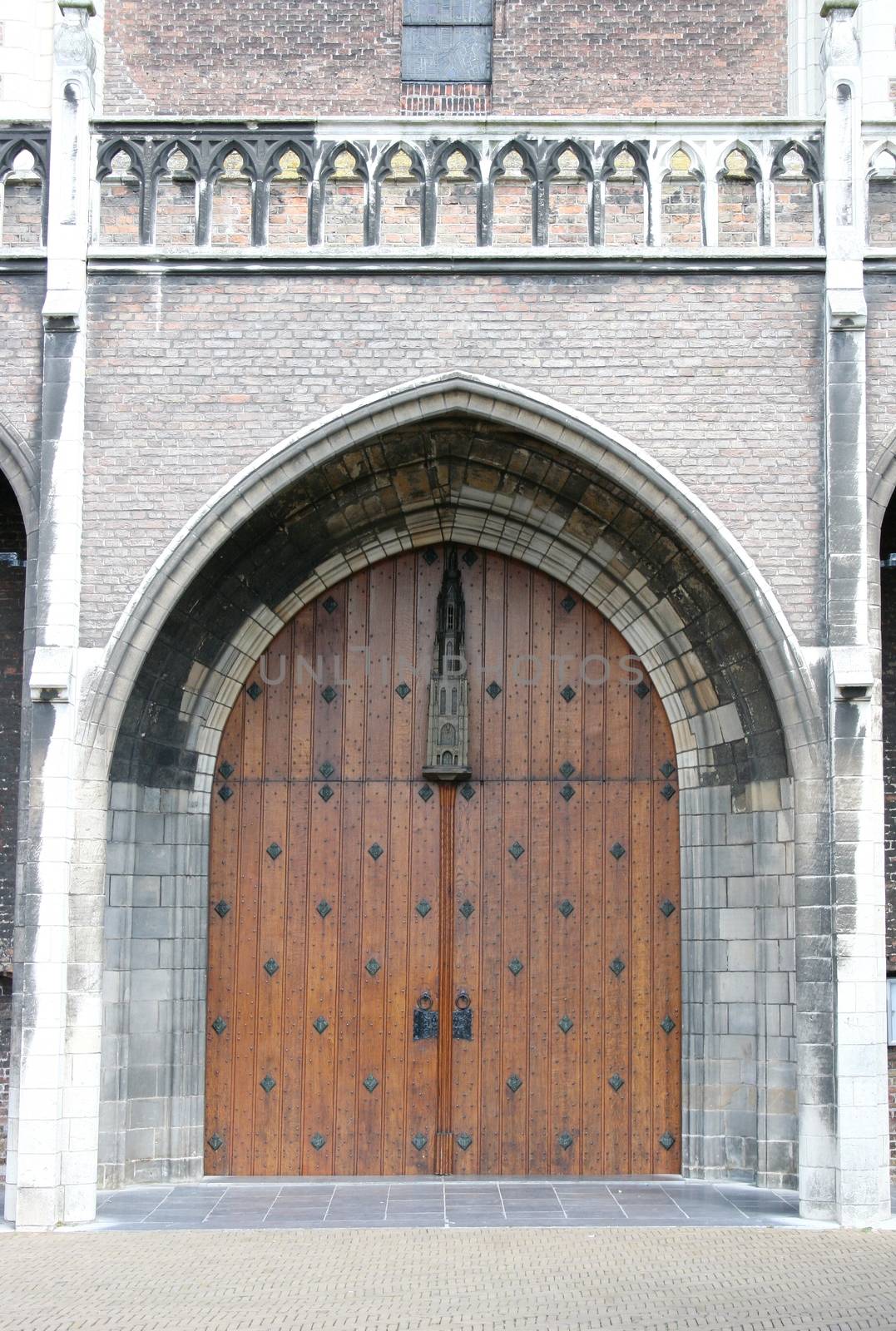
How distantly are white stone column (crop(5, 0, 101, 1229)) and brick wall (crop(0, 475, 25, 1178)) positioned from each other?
1.25 m

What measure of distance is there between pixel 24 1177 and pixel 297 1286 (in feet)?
6.98

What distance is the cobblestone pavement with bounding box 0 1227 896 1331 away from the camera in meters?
7.49

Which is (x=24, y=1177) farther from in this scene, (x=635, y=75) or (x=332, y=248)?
(x=635, y=75)

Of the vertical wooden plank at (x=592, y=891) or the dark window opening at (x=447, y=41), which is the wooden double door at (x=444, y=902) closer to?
the vertical wooden plank at (x=592, y=891)

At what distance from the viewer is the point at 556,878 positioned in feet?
36.4

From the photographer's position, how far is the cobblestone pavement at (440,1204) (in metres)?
Answer: 9.48

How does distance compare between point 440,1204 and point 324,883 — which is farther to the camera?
point 324,883

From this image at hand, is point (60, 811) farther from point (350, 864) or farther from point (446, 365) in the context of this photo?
point (446, 365)

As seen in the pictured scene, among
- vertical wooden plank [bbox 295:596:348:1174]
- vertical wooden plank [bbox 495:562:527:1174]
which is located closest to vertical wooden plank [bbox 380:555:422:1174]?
vertical wooden plank [bbox 295:596:348:1174]

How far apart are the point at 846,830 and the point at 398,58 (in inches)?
253

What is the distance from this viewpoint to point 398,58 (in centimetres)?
1193

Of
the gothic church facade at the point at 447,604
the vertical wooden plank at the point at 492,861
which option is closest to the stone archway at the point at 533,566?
the gothic church facade at the point at 447,604

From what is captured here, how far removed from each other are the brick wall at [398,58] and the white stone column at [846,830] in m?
1.75

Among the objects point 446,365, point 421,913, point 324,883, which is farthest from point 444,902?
point 446,365
